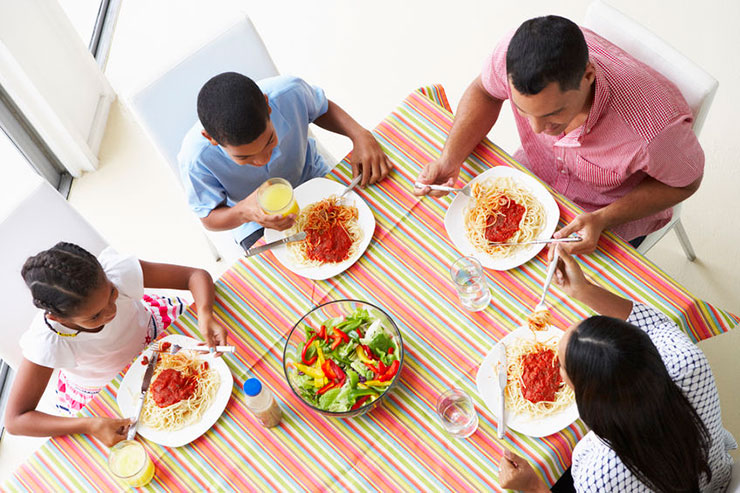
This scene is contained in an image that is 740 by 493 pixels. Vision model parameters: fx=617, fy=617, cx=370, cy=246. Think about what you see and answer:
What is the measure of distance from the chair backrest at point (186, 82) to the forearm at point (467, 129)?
0.89 meters

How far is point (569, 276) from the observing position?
1.73 m

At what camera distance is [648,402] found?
1.35 metres

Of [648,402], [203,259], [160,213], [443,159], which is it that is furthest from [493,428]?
[160,213]

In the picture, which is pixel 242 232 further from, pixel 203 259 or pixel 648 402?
pixel 648 402

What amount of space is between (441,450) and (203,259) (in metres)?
2.15

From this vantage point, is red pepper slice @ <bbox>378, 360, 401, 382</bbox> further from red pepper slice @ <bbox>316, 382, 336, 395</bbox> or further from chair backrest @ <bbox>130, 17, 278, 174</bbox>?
chair backrest @ <bbox>130, 17, 278, 174</bbox>

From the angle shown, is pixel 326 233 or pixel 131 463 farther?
pixel 326 233

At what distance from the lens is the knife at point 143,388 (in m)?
1.74

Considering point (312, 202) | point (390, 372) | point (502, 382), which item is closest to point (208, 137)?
point (312, 202)

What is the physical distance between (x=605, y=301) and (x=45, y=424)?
1630 mm

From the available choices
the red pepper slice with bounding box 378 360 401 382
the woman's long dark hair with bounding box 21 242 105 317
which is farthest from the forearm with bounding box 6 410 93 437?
the red pepper slice with bounding box 378 360 401 382

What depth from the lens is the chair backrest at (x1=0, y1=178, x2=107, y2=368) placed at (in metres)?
2.08

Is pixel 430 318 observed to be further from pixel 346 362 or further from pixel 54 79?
pixel 54 79

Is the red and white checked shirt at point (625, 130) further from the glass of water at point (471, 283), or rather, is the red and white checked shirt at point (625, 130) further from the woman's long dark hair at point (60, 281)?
the woman's long dark hair at point (60, 281)
